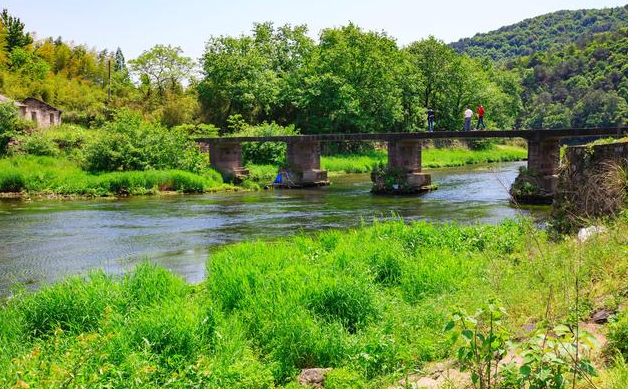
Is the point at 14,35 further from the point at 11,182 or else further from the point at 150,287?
the point at 150,287

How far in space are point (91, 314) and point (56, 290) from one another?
3.02ft

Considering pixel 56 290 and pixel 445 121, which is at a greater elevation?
pixel 445 121

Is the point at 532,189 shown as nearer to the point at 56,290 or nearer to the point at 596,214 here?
the point at 596,214

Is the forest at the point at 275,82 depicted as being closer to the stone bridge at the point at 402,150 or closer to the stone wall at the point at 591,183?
the stone bridge at the point at 402,150

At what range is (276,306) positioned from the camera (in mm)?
8695

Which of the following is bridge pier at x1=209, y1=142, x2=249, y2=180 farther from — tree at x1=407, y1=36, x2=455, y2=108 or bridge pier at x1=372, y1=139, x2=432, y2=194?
tree at x1=407, y1=36, x2=455, y2=108

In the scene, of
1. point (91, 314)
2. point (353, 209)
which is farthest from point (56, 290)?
point (353, 209)

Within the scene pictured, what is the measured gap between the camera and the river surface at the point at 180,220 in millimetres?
15875

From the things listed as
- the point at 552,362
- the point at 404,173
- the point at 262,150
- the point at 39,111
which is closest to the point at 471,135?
the point at 404,173

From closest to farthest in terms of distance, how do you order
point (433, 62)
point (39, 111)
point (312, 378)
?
point (312, 378) < point (39, 111) < point (433, 62)

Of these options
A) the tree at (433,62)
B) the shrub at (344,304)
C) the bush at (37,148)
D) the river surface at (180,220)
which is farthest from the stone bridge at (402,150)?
the tree at (433,62)

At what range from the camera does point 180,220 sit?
2422 centimetres

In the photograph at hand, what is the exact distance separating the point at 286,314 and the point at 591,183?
834cm

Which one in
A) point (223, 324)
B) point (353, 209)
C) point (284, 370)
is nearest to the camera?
point (284, 370)
